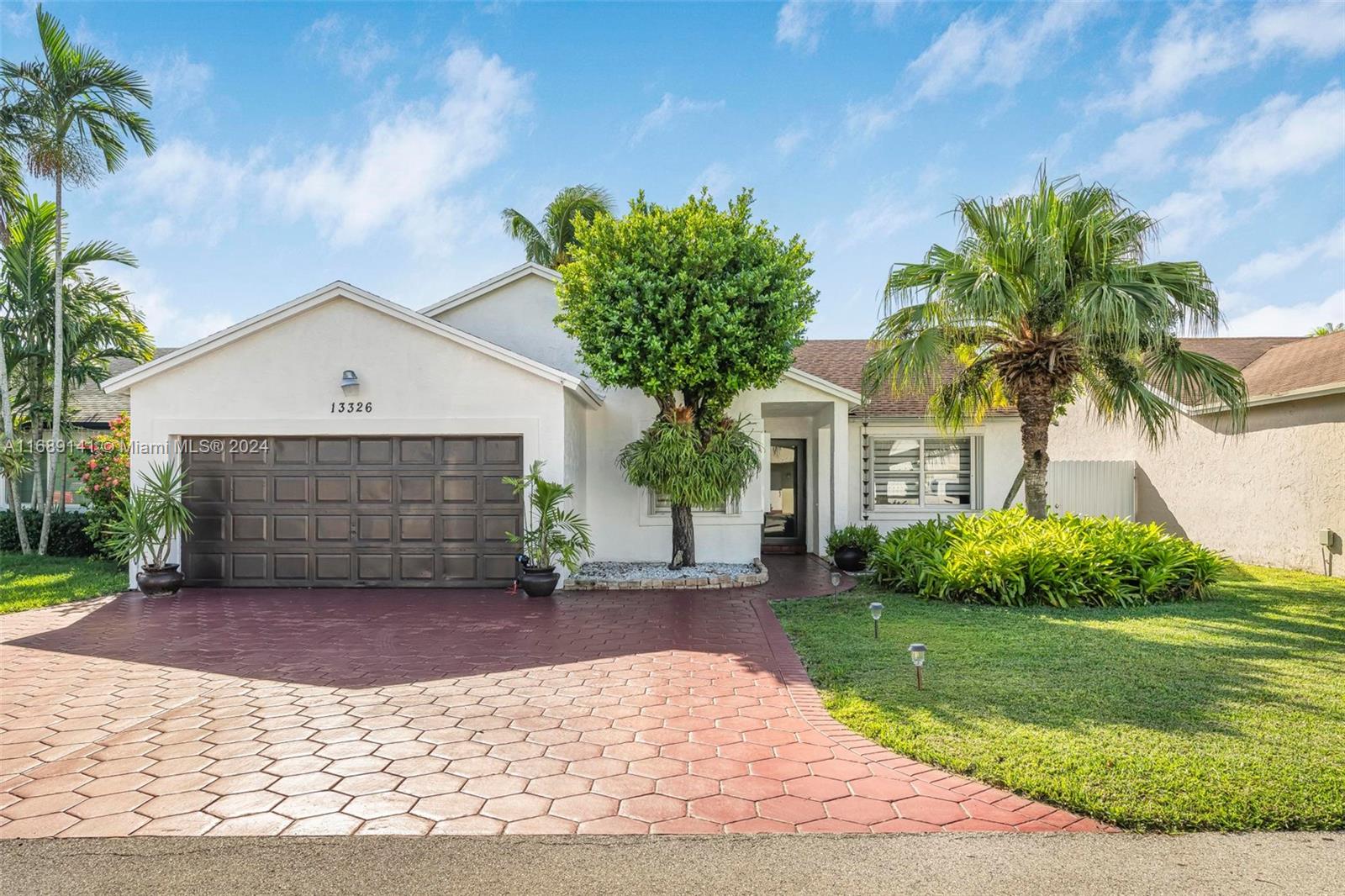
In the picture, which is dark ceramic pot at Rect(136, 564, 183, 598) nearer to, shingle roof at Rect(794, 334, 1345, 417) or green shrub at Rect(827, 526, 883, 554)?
shingle roof at Rect(794, 334, 1345, 417)

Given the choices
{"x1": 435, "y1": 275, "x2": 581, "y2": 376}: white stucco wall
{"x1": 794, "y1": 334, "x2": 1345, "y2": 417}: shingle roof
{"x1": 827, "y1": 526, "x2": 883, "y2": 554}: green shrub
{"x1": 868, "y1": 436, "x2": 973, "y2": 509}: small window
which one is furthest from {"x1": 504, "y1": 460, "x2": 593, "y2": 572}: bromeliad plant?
{"x1": 868, "y1": 436, "x2": 973, "y2": 509}: small window

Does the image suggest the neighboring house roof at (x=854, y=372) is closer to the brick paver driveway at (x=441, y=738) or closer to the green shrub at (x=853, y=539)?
the green shrub at (x=853, y=539)

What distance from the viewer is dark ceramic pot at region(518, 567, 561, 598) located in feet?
35.1

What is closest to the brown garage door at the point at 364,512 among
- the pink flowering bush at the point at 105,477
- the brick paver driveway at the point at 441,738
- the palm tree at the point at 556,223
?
the brick paver driveway at the point at 441,738

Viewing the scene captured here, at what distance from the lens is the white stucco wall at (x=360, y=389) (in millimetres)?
11453

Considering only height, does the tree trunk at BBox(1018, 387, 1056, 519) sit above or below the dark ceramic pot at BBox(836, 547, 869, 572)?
above

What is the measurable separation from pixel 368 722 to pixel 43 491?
670 inches

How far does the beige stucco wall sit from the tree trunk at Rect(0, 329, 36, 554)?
21494 millimetres

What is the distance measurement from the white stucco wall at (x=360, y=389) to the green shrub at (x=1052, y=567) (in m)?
5.64

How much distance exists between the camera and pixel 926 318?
37.8ft

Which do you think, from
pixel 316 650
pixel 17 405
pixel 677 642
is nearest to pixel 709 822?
pixel 677 642

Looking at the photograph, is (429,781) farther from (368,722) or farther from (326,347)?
(326,347)

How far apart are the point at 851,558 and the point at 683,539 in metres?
3.18

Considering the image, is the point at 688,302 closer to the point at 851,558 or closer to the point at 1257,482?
the point at 851,558
